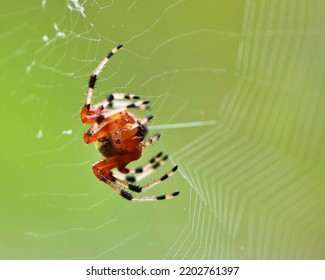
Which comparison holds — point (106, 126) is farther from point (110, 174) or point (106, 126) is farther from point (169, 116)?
point (169, 116)

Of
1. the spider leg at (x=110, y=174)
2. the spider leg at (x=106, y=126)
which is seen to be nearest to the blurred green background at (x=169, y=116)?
the spider leg at (x=110, y=174)

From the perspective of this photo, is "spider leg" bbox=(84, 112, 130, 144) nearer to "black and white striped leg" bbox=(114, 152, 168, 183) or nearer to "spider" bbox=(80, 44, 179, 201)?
"spider" bbox=(80, 44, 179, 201)

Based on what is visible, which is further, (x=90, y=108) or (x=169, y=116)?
(x=169, y=116)

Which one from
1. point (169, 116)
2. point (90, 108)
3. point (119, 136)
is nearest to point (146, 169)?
point (119, 136)

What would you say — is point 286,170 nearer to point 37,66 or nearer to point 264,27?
point 264,27
